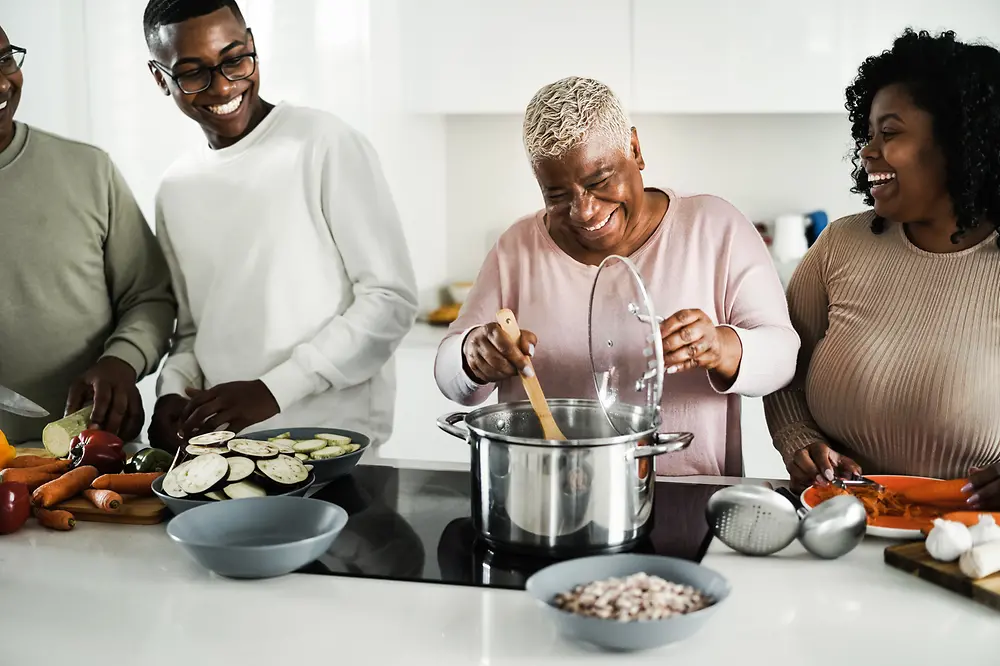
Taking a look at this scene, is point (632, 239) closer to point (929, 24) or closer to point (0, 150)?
point (0, 150)

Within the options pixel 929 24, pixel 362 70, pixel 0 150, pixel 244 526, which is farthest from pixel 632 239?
pixel 929 24

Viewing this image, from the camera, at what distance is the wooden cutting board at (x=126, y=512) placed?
1354 millimetres

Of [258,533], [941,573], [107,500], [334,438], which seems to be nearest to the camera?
[941,573]

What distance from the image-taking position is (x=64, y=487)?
1375 millimetres

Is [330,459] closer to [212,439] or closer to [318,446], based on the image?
[318,446]

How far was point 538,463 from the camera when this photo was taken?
3.68 ft

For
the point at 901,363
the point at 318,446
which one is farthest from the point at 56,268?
the point at 901,363

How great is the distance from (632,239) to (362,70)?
5.54ft

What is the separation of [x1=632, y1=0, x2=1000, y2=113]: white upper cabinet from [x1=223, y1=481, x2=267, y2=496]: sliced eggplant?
216 cm

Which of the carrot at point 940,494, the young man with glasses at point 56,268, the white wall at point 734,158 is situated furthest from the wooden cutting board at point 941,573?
the white wall at point 734,158

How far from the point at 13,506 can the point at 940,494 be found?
120 cm

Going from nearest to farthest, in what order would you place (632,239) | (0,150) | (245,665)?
(245,665)
(632,239)
(0,150)

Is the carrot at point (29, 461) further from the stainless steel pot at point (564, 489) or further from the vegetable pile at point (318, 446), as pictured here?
the stainless steel pot at point (564, 489)

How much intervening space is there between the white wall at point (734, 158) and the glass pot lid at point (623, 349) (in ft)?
7.93
